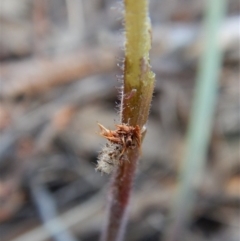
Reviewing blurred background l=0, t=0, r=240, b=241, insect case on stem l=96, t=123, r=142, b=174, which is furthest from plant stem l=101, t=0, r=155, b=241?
blurred background l=0, t=0, r=240, b=241

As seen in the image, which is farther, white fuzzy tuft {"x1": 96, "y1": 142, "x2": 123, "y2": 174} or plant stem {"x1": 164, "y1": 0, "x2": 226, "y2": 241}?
plant stem {"x1": 164, "y1": 0, "x2": 226, "y2": 241}

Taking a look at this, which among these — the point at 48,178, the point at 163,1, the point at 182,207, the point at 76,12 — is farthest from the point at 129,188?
the point at 163,1

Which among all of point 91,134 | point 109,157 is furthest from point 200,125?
point 109,157

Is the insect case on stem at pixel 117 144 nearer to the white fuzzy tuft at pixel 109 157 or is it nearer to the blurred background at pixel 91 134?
the white fuzzy tuft at pixel 109 157

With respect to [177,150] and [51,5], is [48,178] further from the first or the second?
[51,5]

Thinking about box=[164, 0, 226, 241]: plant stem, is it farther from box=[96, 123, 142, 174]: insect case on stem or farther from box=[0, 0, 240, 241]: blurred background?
box=[96, 123, 142, 174]: insect case on stem

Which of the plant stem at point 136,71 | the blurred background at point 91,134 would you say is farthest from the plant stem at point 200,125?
the plant stem at point 136,71
